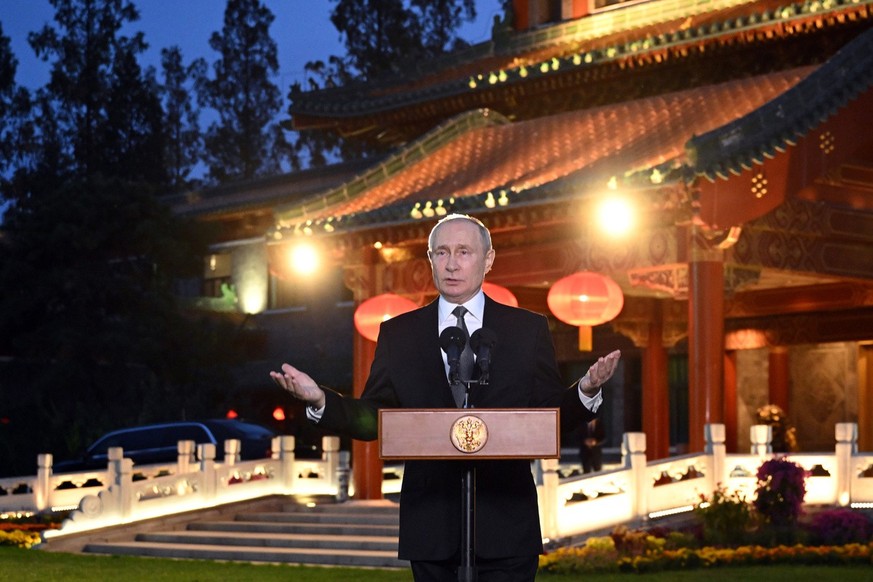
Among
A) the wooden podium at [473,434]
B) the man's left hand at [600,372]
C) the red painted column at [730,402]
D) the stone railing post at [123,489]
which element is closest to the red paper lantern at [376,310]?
the stone railing post at [123,489]

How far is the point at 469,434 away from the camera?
14.0ft

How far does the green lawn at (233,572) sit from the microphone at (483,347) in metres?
7.68

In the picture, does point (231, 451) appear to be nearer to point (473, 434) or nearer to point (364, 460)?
point (364, 460)

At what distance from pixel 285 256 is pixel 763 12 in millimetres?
6340

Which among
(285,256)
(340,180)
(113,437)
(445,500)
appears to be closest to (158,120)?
(340,180)

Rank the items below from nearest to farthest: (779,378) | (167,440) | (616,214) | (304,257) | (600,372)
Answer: (600,372) < (616,214) < (304,257) < (779,378) < (167,440)

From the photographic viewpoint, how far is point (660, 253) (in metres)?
14.8

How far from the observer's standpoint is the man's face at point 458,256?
471 cm

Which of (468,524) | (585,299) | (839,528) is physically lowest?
(839,528)

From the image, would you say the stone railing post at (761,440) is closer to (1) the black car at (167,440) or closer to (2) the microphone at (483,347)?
(2) the microphone at (483,347)

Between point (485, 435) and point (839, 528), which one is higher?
point (485, 435)

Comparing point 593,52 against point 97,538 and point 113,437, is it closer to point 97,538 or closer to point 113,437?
point 97,538

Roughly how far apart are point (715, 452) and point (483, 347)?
969cm

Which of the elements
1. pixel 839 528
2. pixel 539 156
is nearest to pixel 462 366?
pixel 839 528
